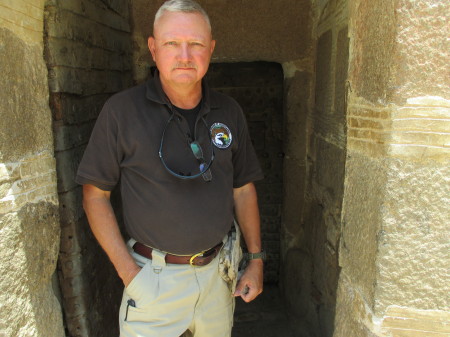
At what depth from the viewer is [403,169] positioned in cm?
114

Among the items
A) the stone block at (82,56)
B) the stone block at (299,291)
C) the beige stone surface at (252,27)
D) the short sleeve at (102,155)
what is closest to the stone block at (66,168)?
the short sleeve at (102,155)

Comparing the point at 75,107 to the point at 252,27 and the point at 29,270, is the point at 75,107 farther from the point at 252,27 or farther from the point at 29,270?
the point at 252,27

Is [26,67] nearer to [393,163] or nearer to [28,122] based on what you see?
[28,122]

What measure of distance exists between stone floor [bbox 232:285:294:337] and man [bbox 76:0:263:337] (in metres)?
1.31

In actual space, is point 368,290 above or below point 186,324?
above

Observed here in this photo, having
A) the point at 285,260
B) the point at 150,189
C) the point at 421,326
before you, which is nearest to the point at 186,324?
the point at 150,189

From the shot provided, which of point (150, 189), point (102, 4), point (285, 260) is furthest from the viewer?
point (285, 260)

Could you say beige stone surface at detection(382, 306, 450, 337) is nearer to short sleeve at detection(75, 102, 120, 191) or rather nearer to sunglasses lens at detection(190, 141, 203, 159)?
sunglasses lens at detection(190, 141, 203, 159)

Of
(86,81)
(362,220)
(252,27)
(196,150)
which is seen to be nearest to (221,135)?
(196,150)

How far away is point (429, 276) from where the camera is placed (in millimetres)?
1182

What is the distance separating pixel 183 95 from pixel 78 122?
1.76 ft

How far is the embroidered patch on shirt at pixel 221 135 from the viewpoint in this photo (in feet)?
5.17

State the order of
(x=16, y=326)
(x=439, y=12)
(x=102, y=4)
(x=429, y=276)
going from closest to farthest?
(x=439, y=12) → (x=429, y=276) → (x=16, y=326) → (x=102, y=4)

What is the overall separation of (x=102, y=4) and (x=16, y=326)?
154 centimetres
